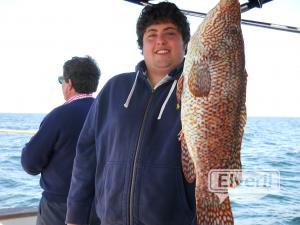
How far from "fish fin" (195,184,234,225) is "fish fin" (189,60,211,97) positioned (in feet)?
1.16

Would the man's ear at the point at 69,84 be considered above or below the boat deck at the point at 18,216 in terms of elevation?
above

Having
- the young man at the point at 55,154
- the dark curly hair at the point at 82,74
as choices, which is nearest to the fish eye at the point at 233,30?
the young man at the point at 55,154

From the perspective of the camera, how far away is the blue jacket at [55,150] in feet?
9.15

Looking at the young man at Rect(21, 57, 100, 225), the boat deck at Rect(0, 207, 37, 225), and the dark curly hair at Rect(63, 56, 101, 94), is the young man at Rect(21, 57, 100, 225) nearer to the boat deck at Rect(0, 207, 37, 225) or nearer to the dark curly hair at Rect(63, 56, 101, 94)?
the dark curly hair at Rect(63, 56, 101, 94)

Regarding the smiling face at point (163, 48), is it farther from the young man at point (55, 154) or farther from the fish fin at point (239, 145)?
the young man at point (55, 154)

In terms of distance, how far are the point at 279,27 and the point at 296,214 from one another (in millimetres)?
7809

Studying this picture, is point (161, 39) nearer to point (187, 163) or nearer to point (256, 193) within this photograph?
point (187, 163)

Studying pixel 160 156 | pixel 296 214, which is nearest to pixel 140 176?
pixel 160 156

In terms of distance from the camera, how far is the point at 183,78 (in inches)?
54.2

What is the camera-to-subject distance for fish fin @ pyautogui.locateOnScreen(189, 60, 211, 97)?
1279 millimetres

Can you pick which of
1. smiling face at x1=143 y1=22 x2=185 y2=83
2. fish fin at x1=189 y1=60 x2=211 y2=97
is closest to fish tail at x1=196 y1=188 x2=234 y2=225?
fish fin at x1=189 y1=60 x2=211 y2=97

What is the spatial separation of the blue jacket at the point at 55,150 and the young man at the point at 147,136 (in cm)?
77

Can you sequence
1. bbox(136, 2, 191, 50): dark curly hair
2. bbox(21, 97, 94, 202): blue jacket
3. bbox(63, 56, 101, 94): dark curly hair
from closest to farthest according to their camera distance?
bbox(136, 2, 191, 50): dark curly hair, bbox(21, 97, 94, 202): blue jacket, bbox(63, 56, 101, 94): dark curly hair

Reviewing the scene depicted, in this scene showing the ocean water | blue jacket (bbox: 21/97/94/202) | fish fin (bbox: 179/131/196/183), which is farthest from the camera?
the ocean water
